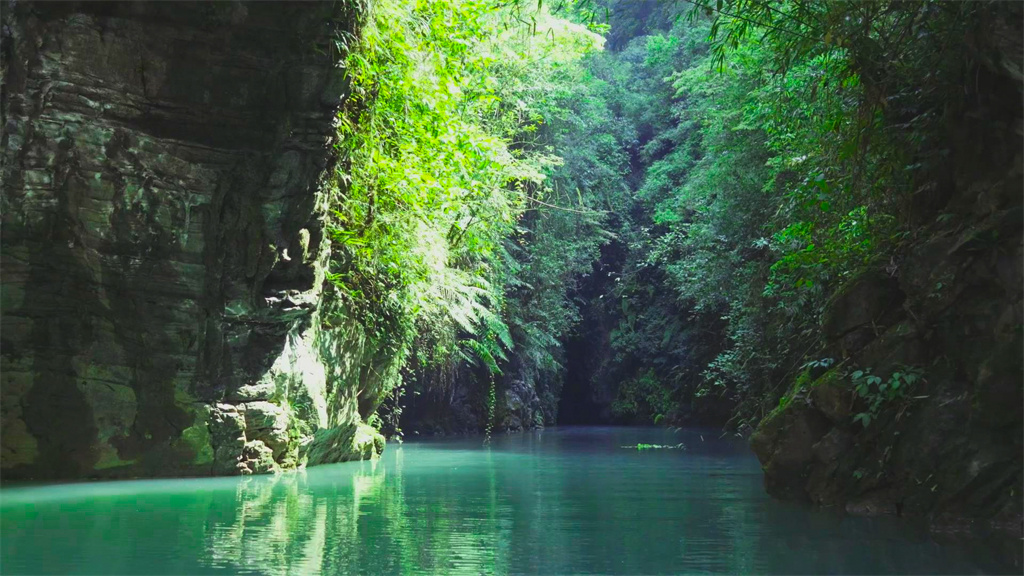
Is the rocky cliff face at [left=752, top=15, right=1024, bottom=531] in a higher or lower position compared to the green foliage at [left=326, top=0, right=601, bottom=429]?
lower

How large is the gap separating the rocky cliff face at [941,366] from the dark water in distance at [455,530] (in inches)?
17.7

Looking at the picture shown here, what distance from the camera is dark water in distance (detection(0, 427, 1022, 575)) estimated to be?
5227 millimetres

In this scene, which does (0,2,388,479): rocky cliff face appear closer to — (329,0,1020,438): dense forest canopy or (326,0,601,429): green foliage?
(326,0,601,429): green foliage

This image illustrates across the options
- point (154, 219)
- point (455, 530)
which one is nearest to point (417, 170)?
point (154, 219)

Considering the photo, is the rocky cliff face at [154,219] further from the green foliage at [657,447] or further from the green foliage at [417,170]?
the green foliage at [657,447]

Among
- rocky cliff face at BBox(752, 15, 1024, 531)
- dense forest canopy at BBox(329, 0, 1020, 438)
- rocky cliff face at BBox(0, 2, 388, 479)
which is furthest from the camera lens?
rocky cliff face at BBox(0, 2, 388, 479)

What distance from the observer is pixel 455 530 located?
6547 millimetres

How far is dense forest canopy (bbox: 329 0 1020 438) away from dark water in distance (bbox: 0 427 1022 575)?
160 centimetres

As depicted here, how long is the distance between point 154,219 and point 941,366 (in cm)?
762

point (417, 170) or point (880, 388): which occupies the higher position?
point (417, 170)

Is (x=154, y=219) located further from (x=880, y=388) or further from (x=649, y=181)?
(x=649, y=181)

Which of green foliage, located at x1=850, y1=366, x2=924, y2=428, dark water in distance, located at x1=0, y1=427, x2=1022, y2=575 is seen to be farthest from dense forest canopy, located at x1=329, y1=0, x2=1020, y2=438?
dark water in distance, located at x1=0, y1=427, x2=1022, y2=575

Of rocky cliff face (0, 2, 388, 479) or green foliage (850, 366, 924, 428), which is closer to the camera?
green foliage (850, 366, 924, 428)

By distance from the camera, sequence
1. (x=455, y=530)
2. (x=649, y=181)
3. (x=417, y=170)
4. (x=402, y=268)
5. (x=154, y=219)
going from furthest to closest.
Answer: (x=649, y=181) < (x=402, y=268) < (x=417, y=170) < (x=154, y=219) < (x=455, y=530)
